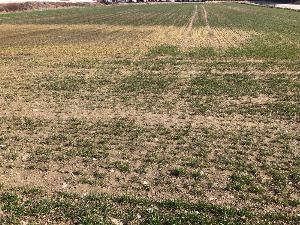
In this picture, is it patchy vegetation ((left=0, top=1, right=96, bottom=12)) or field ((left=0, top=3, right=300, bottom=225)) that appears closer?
field ((left=0, top=3, right=300, bottom=225))

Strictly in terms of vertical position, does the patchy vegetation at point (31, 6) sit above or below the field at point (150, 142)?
above

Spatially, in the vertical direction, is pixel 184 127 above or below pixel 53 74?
below

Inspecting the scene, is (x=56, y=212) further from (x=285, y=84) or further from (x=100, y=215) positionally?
(x=285, y=84)

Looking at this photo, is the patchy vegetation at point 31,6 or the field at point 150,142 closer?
the field at point 150,142

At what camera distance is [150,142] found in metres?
7.96

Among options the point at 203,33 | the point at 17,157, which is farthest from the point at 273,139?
the point at 203,33

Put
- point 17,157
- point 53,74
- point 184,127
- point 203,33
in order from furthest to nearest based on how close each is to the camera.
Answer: point 203,33
point 53,74
point 184,127
point 17,157

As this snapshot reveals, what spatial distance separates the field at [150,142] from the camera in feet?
18.3

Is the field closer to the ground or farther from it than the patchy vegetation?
closer to the ground

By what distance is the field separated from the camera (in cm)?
559

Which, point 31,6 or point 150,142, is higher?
point 31,6

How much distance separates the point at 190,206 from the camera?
560cm

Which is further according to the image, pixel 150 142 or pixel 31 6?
pixel 31 6

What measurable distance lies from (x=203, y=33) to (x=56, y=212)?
82.0ft
